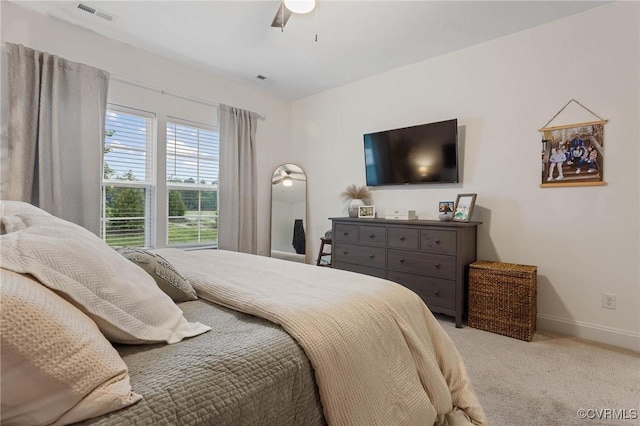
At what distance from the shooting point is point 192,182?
382 centimetres

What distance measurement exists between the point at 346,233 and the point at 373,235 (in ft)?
1.17

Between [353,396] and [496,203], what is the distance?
8.72 feet

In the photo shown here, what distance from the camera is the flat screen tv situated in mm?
→ 3201

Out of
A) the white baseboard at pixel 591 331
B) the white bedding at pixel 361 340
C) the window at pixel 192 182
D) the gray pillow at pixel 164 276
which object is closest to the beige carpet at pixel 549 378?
the white baseboard at pixel 591 331

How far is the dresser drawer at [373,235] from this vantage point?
129 inches

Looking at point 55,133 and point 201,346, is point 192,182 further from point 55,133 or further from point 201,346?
point 201,346

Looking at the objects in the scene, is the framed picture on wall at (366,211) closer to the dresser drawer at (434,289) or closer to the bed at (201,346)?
the dresser drawer at (434,289)

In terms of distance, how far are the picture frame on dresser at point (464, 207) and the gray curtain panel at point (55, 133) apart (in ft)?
Result: 10.9

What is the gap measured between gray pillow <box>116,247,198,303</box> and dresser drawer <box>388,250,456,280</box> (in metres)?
2.23

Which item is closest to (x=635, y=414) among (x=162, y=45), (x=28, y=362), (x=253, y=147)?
(x=28, y=362)

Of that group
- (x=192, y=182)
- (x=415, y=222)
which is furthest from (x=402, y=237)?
(x=192, y=182)

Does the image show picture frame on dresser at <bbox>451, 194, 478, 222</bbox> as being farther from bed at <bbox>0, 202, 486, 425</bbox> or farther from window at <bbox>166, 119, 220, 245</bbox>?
window at <bbox>166, 119, 220, 245</bbox>

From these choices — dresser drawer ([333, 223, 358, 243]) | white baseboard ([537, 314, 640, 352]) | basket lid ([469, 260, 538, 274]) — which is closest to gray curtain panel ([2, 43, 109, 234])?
dresser drawer ([333, 223, 358, 243])

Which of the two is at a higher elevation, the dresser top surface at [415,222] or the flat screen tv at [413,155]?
the flat screen tv at [413,155]
